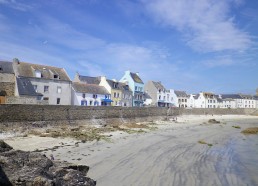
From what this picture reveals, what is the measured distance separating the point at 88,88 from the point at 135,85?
1962 cm

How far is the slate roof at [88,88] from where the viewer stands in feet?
182

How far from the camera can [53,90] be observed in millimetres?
49469

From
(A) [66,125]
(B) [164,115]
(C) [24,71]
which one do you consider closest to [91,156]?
(A) [66,125]

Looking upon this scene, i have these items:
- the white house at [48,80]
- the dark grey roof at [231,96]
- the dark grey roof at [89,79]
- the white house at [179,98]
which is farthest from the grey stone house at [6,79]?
the dark grey roof at [231,96]

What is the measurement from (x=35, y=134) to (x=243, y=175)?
Answer: 18448 mm

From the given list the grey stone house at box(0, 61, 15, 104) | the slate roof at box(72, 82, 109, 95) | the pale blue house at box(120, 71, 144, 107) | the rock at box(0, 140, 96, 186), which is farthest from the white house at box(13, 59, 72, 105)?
the rock at box(0, 140, 96, 186)

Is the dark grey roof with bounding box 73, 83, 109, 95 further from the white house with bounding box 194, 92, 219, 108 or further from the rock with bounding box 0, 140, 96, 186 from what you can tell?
the white house with bounding box 194, 92, 219, 108

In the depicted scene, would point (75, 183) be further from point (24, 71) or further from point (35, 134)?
point (24, 71)

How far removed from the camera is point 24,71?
153 feet

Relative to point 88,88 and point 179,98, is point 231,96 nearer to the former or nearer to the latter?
point 179,98

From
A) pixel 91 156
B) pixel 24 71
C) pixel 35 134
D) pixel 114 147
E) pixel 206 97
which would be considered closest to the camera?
pixel 91 156

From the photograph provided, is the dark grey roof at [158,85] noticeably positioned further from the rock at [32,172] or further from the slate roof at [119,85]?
the rock at [32,172]

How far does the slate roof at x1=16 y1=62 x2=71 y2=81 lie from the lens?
153 ft

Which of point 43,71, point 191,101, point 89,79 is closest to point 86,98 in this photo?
point 43,71
